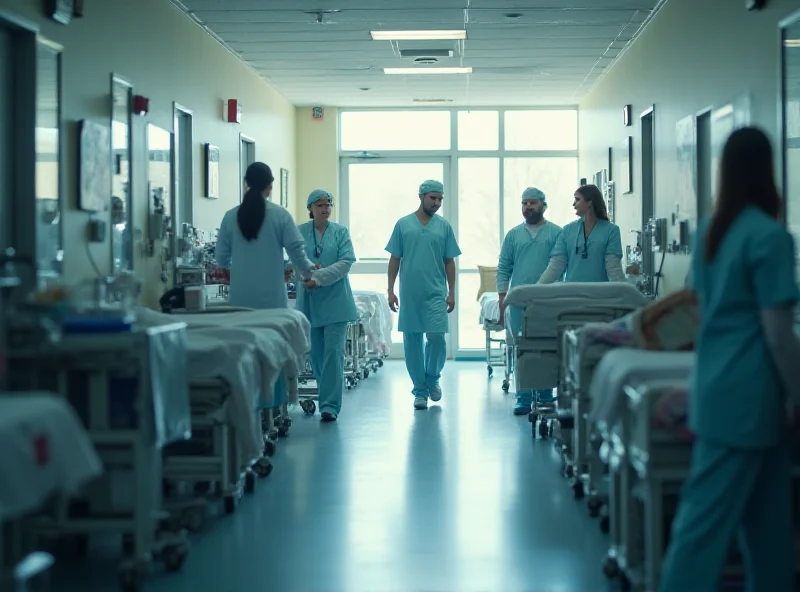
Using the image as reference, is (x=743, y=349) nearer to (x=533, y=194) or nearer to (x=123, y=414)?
(x=123, y=414)

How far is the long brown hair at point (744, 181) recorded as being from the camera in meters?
2.49

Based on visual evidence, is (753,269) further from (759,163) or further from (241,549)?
(241,549)

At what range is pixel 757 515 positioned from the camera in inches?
100

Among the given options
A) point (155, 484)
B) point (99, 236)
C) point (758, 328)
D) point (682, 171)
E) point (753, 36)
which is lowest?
point (155, 484)

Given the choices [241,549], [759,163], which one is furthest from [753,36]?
[241,549]

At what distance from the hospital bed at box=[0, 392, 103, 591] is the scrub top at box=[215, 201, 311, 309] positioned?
9.45ft

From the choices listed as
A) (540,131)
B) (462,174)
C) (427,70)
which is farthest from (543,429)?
(540,131)

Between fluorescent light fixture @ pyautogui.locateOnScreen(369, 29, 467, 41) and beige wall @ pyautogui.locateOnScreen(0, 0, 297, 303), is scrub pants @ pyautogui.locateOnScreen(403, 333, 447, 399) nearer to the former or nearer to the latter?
beige wall @ pyautogui.locateOnScreen(0, 0, 297, 303)

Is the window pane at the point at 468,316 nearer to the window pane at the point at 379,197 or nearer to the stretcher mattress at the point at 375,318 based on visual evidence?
the window pane at the point at 379,197

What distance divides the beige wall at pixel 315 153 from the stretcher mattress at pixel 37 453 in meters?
8.78

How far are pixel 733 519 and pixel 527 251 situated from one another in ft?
15.1

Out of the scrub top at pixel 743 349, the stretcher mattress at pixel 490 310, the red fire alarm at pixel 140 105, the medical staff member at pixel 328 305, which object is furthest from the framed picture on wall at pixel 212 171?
the scrub top at pixel 743 349

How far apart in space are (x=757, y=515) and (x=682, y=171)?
369 cm

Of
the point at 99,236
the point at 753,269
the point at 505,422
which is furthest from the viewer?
the point at 505,422
